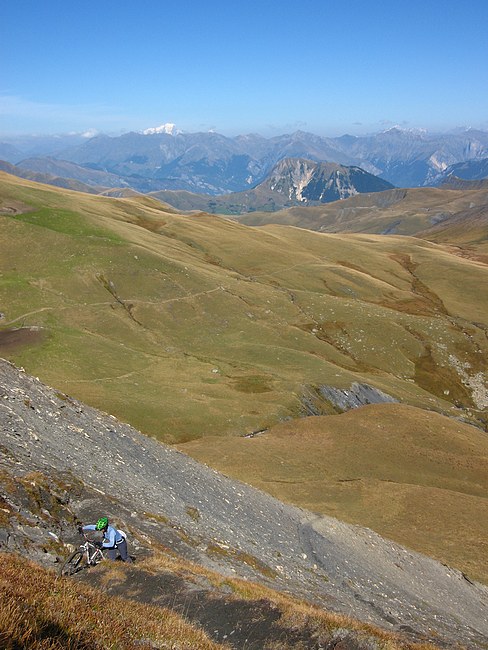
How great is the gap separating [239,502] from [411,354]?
339 ft

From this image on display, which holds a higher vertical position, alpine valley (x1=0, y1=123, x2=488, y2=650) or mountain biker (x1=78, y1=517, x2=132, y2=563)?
mountain biker (x1=78, y1=517, x2=132, y2=563)

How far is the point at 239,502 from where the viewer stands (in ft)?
127

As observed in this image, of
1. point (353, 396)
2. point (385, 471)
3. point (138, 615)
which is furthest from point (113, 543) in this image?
point (353, 396)

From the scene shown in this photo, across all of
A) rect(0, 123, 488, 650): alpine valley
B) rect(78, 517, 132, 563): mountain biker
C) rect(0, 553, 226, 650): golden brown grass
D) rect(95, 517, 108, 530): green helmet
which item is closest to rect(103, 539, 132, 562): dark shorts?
rect(78, 517, 132, 563): mountain biker

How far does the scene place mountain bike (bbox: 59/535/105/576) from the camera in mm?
18984

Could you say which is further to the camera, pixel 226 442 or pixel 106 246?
pixel 106 246

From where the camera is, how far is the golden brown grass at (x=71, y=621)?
821 cm

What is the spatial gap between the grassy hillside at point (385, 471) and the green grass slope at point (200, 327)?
8.78 meters

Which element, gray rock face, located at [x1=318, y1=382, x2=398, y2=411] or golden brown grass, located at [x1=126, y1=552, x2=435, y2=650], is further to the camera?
gray rock face, located at [x1=318, y1=382, x2=398, y2=411]

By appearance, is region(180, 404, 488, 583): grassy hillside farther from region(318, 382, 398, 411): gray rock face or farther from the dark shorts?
the dark shorts

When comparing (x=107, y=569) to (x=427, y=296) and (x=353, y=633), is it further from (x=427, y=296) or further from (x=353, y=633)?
(x=427, y=296)

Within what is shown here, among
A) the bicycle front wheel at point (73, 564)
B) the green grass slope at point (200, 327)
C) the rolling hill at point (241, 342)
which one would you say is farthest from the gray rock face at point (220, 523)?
the green grass slope at point (200, 327)

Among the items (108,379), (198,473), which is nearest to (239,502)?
(198,473)

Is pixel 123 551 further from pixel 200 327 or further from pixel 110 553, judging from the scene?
pixel 200 327
